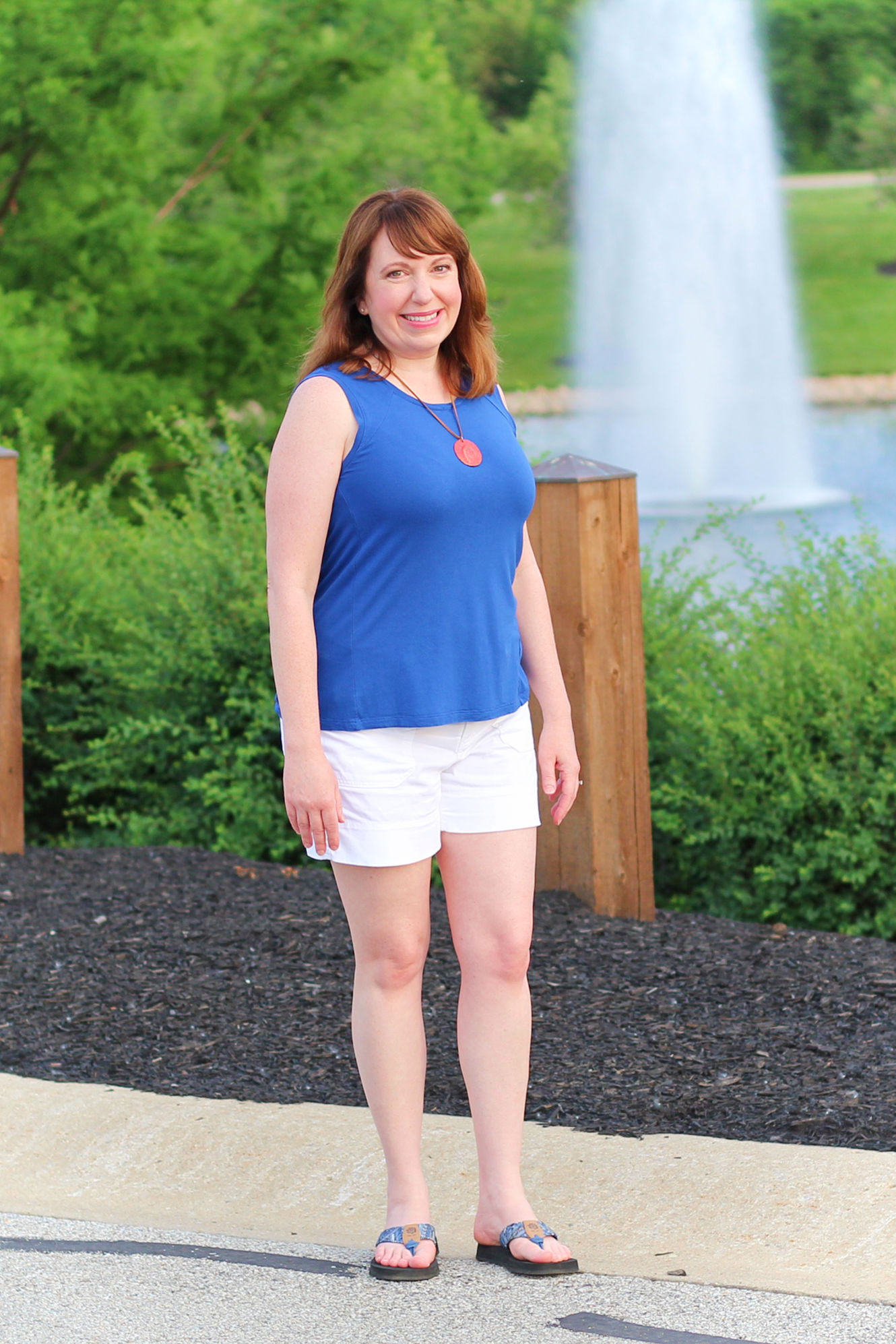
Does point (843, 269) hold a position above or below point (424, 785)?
above

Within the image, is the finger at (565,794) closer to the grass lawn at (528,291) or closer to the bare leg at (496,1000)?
the bare leg at (496,1000)

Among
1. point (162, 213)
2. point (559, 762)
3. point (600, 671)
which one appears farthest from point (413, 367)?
point (162, 213)

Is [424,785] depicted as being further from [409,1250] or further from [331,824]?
[409,1250]

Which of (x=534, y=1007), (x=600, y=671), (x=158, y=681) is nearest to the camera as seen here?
(x=534, y=1007)

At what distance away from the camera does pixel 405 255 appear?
8.41ft

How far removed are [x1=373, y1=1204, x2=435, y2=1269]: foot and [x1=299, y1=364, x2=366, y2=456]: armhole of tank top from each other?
1232 millimetres

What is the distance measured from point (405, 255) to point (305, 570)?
53cm

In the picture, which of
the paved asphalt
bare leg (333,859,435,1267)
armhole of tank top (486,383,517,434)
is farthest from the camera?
armhole of tank top (486,383,517,434)

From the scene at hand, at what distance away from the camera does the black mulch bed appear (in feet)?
11.0

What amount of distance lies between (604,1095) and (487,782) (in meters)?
1.06

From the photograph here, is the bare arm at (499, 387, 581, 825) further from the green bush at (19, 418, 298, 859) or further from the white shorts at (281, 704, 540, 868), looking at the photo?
the green bush at (19, 418, 298, 859)

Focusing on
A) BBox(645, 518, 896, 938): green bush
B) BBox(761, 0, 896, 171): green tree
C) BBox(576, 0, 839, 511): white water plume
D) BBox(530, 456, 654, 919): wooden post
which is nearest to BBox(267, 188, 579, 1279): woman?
BBox(530, 456, 654, 919): wooden post

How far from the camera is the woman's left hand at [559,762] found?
9.43ft

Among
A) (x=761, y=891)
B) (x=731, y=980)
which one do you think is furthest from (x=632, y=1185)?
(x=761, y=891)
